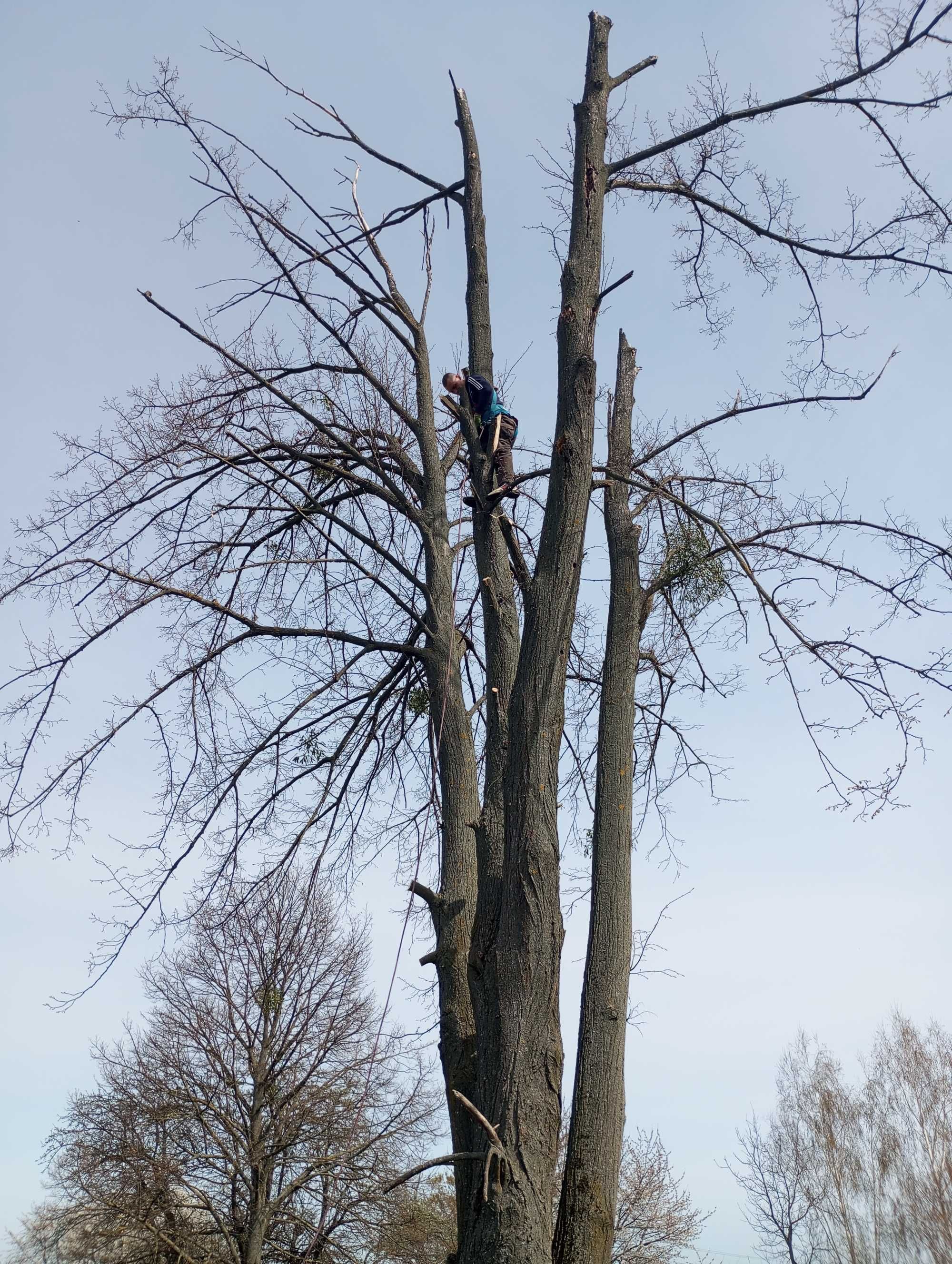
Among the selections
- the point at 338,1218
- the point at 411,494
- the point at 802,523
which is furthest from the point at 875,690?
the point at 338,1218

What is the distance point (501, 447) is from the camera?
5.11 metres

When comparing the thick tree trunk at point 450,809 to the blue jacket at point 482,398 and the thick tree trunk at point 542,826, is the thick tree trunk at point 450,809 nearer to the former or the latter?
the thick tree trunk at point 542,826

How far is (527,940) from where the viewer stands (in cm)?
380

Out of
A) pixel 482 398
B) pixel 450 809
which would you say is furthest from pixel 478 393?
pixel 450 809

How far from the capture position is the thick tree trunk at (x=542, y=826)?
3.53 m

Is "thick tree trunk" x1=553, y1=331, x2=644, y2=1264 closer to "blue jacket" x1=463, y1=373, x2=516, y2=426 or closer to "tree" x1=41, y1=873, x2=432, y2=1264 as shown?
"blue jacket" x1=463, y1=373, x2=516, y2=426

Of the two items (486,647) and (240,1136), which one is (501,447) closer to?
(486,647)

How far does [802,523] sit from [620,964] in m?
2.35

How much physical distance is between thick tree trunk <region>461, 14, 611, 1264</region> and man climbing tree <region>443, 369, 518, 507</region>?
47 cm

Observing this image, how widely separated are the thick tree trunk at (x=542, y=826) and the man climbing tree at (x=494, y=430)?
1.55ft

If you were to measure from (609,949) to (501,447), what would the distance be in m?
2.37

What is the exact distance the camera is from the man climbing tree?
4863 millimetres

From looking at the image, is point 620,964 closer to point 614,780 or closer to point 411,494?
point 614,780

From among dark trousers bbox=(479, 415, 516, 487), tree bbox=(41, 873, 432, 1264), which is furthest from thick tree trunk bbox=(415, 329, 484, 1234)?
tree bbox=(41, 873, 432, 1264)
